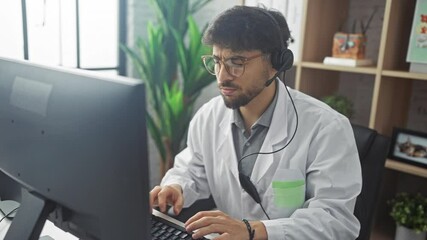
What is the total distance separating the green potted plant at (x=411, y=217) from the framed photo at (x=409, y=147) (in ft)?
0.66

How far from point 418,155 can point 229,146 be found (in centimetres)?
97

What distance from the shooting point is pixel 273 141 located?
126cm

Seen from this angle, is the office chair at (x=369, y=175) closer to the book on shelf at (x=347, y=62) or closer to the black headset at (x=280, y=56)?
the black headset at (x=280, y=56)

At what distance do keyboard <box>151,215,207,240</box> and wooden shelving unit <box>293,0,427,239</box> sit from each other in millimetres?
1195

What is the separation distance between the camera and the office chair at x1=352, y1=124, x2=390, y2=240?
1196 mm

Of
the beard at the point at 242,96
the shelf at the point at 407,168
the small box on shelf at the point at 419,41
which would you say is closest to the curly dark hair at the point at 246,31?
the beard at the point at 242,96

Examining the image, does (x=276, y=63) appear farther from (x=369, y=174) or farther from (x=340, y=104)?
(x=340, y=104)

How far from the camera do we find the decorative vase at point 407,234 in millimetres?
1811

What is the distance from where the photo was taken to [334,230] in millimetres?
1066

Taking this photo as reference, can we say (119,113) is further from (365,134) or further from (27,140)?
(365,134)

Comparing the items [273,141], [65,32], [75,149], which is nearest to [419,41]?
[273,141]

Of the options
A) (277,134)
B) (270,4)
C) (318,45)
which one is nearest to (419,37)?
(318,45)

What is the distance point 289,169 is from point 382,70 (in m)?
0.83

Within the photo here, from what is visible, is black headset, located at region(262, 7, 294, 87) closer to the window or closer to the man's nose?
the man's nose
